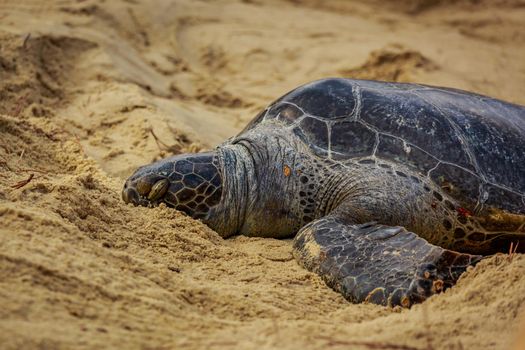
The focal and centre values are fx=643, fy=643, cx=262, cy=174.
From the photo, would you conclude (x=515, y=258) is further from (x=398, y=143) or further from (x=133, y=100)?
(x=133, y=100)

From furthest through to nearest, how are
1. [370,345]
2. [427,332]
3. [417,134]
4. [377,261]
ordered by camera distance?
[417,134], [377,261], [427,332], [370,345]

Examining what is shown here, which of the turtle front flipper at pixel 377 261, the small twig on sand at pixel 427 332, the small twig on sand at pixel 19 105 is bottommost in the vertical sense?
the turtle front flipper at pixel 377 261

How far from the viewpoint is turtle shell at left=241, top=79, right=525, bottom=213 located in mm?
3500

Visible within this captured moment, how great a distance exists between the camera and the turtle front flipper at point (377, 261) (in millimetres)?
2627

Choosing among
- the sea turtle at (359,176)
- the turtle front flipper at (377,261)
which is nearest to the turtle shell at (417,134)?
the sea turtle at (359,176)

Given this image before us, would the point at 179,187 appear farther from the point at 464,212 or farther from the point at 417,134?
the point at 464,212

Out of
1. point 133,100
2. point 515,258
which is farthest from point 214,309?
point 133,100

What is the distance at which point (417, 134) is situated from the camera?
140 inches

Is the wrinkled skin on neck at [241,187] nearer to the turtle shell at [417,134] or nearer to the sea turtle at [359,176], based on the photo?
the sea turtle at [359,176]

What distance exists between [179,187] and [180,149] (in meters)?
1.08

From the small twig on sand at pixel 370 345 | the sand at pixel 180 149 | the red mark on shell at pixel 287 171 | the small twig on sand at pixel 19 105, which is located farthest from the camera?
the small twig on sand at pixel 19 105

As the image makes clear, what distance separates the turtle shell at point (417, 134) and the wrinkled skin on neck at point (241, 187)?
6.4 inches

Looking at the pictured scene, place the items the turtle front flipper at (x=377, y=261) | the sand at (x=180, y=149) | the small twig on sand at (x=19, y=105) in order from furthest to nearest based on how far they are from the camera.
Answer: the small twig on sand at (x=19, y=105), the turtle front flipper at (x=377, y=261), the sand at (x=180, y=149)

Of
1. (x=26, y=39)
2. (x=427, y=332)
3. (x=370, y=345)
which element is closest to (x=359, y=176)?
(x=427, y=332)
